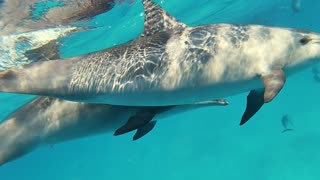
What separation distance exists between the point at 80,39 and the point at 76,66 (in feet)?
37.4

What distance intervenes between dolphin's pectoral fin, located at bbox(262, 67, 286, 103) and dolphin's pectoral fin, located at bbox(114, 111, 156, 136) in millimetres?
1943

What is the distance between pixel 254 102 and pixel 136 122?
6.49 ft

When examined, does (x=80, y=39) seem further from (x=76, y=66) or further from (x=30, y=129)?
(x=76, y=66)

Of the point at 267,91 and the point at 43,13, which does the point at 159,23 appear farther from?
the point at 43,13

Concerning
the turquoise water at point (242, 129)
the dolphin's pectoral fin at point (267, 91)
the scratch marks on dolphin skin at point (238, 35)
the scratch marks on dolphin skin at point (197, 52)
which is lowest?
the turquoise water at point (242, 129)

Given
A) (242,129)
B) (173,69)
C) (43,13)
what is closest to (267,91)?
(173,69)

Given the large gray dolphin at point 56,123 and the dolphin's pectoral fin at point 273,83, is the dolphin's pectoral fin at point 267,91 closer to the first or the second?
the dolphin's pectoral fin at point 273,83

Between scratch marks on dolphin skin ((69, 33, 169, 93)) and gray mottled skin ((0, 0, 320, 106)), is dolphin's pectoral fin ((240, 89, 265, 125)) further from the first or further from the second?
scratch marks on dolphin skin ((69, 33, 169, 93))

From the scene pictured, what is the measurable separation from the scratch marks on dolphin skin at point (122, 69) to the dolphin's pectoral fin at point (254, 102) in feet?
5.43

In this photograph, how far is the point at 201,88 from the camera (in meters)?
5.73

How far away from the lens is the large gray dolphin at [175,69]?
5.70m

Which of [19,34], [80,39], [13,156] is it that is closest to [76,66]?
[13,156]

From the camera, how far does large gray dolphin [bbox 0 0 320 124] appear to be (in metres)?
5.70

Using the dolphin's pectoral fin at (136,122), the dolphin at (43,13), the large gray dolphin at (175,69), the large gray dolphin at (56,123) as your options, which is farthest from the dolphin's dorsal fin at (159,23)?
the dolphin at (43,13)
